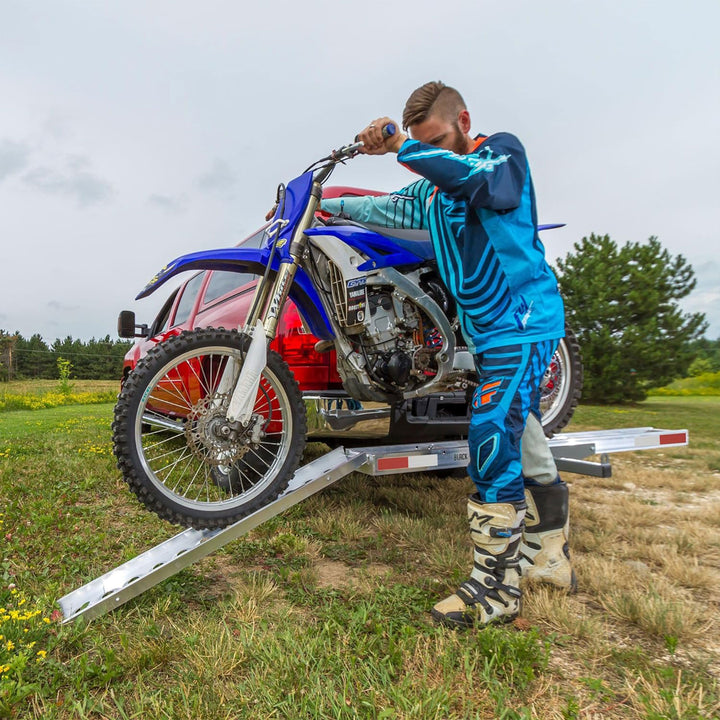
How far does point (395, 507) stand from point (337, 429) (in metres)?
0.66

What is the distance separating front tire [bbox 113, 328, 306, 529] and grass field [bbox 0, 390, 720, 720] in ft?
1.08

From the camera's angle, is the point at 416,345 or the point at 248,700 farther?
the point at 416,345

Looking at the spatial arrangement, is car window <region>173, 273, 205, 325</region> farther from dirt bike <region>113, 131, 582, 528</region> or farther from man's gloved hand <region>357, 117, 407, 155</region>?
man's gloved hand <region>357, 117, 407, 155</region>

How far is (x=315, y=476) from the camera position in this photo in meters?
2.38

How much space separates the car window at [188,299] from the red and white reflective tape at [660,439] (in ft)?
11.4

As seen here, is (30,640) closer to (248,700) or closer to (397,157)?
(248,700)

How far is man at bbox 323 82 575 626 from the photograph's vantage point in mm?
1865

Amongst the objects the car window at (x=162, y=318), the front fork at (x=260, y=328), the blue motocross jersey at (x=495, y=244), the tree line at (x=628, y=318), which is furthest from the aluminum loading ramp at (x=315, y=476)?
the tree line at (x=628, y=318)

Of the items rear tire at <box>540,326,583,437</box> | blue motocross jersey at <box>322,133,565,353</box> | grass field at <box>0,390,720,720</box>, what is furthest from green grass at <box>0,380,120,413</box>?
blue motocross jersey at <box>322,133,565,353</box>

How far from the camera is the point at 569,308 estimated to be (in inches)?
549

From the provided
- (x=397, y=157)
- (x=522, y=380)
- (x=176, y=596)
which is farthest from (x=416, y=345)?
(x=176, y=596)

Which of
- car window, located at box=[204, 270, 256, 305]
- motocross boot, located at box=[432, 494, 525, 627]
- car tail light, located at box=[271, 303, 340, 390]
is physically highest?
car window, located at box=[204, 270, 256, 305]

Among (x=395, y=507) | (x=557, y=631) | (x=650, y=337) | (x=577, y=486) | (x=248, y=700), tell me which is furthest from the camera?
(x=650, y=337)

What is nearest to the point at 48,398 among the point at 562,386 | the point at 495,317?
the point at 562,386
